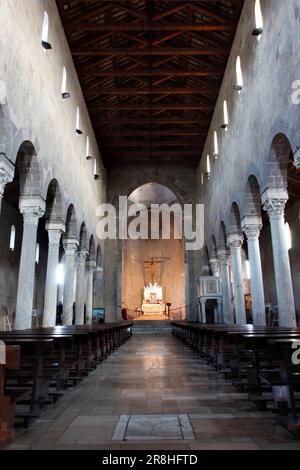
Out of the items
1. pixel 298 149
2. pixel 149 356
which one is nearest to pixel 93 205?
pixel 149 356

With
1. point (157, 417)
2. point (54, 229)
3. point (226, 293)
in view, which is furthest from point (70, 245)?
point (157, 417)

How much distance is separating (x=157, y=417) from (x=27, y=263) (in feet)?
24.0

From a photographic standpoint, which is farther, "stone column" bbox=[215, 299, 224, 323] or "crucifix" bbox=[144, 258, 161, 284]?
"crucifix" bbox=[144, 258, 161, 284]

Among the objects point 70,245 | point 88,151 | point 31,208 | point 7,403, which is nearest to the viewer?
point 7,403

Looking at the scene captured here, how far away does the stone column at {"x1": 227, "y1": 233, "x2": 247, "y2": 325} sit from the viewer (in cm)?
1459

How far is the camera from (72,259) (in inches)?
632

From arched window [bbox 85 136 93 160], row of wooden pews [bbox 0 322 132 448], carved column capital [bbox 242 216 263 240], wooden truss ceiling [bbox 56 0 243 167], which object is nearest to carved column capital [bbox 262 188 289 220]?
carved column capital [bbox 242 216 263 240]

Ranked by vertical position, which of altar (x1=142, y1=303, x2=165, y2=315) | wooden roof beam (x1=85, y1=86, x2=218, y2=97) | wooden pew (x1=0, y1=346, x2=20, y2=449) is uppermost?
wooden roof beam (x1=85, y1=86, x2=218, y2=97)

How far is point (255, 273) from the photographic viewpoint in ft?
40.9

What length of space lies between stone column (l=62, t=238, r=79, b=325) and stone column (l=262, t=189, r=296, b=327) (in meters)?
8.60

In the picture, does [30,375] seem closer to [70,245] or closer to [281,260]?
[281,260]

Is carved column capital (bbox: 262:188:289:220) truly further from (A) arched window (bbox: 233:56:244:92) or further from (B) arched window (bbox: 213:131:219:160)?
(B) arched window (bbox: 213:131:219:160)

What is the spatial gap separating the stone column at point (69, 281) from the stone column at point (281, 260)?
28.2ft

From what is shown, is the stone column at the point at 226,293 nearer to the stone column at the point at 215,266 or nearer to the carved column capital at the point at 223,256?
the carved column capital at the point at 223,256
